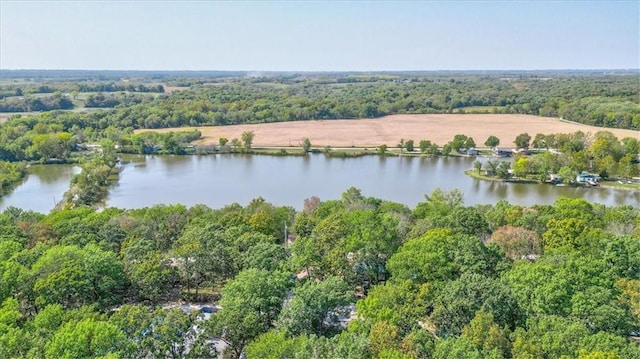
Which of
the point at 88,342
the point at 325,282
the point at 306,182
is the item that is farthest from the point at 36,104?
the point at 325,282

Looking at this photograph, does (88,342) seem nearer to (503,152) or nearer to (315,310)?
(315,310)

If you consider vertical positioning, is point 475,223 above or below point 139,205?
above

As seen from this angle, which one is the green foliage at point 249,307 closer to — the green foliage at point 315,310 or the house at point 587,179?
the green foliage at point 315,310

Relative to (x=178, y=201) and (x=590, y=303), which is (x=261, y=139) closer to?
(x=178, y=201)

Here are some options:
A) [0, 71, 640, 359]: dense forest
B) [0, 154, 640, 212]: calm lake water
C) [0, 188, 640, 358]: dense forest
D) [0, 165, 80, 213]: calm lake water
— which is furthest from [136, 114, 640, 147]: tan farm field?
[0, 188, 640, 358]: dense forest

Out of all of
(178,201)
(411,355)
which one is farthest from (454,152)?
(411,355)

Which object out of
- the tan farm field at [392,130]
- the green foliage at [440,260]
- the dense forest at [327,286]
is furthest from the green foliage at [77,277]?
the tan farm field at [392,130]
